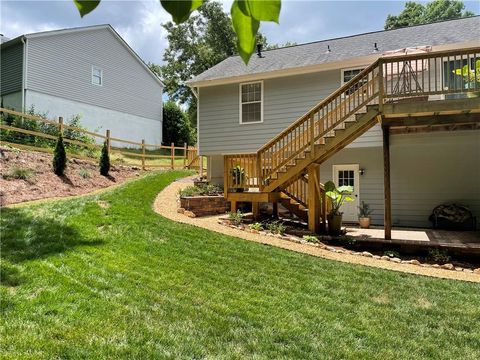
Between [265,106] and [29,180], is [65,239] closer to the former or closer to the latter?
[29,180]

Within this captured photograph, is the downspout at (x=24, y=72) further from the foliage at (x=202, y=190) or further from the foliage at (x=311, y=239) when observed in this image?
the foliage at (x=311, y=239)

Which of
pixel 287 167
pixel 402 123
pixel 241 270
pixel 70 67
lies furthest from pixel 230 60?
pixel 241 270

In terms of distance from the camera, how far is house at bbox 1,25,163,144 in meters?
18.8

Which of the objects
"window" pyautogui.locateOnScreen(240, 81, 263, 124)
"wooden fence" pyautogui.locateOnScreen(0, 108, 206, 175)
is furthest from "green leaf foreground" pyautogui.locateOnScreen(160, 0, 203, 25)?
"wooden fence" pyautogui.locateOnScreen(0, 108, 206, 175)

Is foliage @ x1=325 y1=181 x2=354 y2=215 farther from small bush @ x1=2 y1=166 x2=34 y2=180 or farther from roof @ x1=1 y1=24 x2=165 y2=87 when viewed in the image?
roof @ x1=1 y1=24 x2=165 y2=87

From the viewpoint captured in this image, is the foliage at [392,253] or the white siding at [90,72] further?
the white siding at [90,72]

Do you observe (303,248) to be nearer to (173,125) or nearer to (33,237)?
(33,237)

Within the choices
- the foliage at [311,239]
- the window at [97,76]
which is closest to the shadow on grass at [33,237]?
the foliage at [311,239]

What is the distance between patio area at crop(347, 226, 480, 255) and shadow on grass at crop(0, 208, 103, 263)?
595 cm

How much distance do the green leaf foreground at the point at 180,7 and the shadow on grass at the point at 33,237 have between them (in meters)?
5.14

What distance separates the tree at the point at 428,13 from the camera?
119ft

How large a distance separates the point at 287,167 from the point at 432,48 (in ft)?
17.4

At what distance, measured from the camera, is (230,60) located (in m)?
15.6

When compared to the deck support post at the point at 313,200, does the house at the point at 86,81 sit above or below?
above
